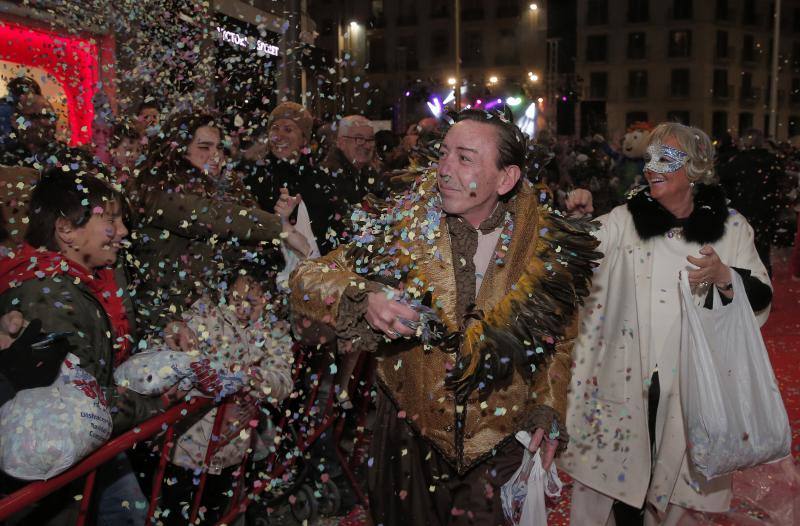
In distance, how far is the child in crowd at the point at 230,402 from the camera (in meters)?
3.21

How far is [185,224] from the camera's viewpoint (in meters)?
3.79

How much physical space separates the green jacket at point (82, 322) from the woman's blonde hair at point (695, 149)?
2.62 meters

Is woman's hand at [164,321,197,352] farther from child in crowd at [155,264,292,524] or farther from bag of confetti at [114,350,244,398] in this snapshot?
bag of confetti at [114,350,244,398]

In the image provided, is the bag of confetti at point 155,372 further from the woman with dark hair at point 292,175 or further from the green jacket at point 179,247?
the woman with dark hair at point 292,175

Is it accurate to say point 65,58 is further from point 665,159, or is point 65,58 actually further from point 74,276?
point 665,159

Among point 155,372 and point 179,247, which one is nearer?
point 155,372

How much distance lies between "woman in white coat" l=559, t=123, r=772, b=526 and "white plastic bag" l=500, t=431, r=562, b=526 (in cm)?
107

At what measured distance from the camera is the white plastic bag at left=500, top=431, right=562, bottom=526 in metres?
2.65

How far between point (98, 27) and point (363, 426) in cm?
407

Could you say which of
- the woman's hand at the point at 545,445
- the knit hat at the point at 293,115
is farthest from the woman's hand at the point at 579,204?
the knit hat at the point at 293,115

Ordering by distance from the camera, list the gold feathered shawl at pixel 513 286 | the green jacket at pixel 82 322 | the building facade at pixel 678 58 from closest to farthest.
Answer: the green jacket at pixel 82 322 < the gold feathered shawl at pixel 513 286 < the building facade at pixel 678 58

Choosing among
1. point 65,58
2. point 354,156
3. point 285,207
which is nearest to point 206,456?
point 285,207

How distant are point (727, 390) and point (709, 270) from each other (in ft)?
1.80

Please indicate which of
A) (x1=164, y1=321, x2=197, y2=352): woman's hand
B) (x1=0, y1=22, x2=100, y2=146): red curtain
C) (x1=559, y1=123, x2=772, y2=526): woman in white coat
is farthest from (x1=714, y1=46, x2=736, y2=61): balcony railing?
(x1=164, y1=321, x2=197, y2=352): woman's hand
